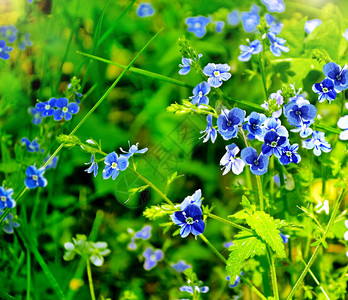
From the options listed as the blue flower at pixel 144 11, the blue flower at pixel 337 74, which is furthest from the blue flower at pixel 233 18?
the blue flower at pixel 337 74

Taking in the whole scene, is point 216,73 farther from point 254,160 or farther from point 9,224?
point 9,224

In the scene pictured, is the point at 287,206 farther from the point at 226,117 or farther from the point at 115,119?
the point at 115,119

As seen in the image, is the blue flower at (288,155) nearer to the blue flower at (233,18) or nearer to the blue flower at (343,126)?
the blue flower at (343,126)

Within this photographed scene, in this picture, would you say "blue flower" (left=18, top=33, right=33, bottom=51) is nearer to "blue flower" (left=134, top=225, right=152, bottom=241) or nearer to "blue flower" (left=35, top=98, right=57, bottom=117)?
"blue flower" (left=35, top=98, right=57, bottom=117)

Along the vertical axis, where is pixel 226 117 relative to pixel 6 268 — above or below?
above

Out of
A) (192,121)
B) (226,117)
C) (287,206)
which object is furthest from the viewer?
(192,121)

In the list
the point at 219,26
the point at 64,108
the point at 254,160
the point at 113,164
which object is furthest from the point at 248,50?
the point at 219,26

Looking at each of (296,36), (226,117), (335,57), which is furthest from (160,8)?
(226,117)

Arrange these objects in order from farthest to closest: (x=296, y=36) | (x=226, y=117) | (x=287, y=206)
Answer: (x=296, y=36)
(x=287, y=206)
(x=226, y=117)
